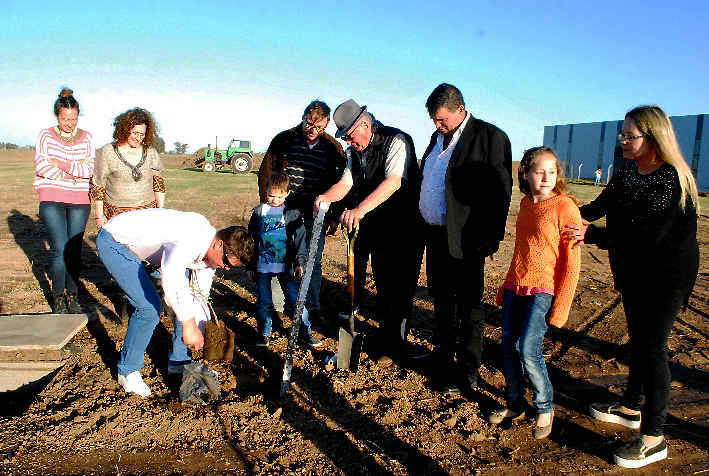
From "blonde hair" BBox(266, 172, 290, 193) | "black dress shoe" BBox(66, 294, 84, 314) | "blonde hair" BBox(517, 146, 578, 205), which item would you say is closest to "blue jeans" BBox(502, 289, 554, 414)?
"blonde hair" BBox(517, 146, 578, 205)

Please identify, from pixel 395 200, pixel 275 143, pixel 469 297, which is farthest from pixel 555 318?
pixel 275 143

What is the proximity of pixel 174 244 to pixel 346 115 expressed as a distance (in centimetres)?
152

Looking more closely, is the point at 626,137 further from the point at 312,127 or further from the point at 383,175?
the point at 312,127

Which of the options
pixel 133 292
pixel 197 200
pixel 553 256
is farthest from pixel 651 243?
pixel 197 200

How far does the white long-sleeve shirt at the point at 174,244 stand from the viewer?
2660 millimetres

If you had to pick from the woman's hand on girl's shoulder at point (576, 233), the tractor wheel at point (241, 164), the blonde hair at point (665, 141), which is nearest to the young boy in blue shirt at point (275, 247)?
the woman's hand on girl's shoulder at point (576, 233)

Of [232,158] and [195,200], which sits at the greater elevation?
[232,158]

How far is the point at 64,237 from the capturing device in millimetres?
4387

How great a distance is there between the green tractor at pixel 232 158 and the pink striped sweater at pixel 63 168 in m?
23.2

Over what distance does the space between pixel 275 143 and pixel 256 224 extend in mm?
866

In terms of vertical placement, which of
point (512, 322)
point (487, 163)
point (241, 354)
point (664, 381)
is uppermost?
point (487, 163)

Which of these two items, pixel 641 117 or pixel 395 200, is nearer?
pixel 641 117

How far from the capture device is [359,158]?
372 cm

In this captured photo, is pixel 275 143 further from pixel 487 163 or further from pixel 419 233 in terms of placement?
pixel 487 163
